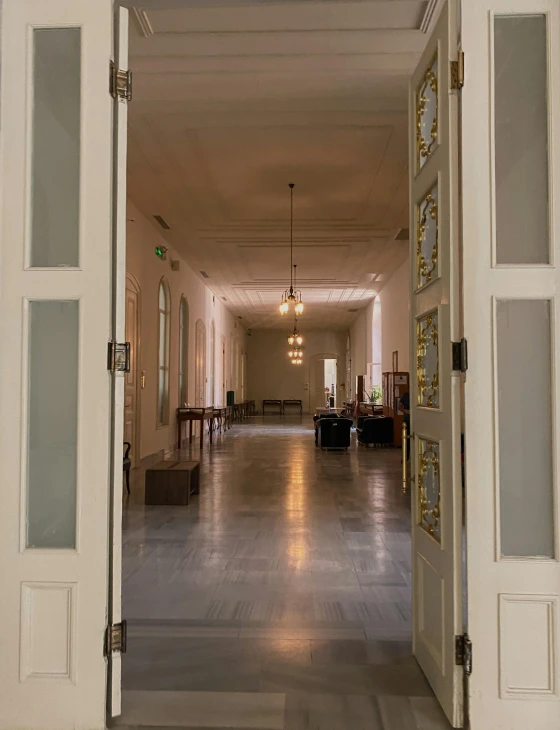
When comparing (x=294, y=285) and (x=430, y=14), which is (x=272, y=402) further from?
(x=430, y=14)

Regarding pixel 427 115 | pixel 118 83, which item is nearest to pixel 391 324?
pixel 427 115

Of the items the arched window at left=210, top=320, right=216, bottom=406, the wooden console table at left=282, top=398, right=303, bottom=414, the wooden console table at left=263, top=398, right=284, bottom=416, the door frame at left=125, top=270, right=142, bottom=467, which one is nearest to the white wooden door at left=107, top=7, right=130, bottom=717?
the door frame at left=125, top=270, right=142, bottom=467

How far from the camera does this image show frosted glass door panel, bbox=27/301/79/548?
227 centimetres

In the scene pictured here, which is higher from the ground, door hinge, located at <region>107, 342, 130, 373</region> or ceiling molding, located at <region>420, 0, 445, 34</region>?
ceiling molding, located at <region>420, 0, 445, 34</region>

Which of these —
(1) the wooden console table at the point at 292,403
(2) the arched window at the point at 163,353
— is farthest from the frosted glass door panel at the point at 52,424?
(1) the wooden console table at the point at 292,403

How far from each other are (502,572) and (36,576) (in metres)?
1.83

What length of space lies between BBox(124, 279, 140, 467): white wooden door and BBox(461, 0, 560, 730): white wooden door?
7.50m

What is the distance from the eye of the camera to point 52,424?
7.50ft

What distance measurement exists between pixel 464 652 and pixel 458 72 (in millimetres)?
2308

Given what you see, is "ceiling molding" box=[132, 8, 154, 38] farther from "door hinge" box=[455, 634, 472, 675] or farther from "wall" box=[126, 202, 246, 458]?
"door hinge" box=[455, 634, 472, 675]

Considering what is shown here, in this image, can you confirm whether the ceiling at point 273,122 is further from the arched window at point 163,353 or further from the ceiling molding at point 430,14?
the arched window at point 163,353

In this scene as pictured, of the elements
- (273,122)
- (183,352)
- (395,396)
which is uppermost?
(273,122)

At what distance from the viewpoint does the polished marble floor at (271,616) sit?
239 cm

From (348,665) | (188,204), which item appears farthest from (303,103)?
(348,665)
